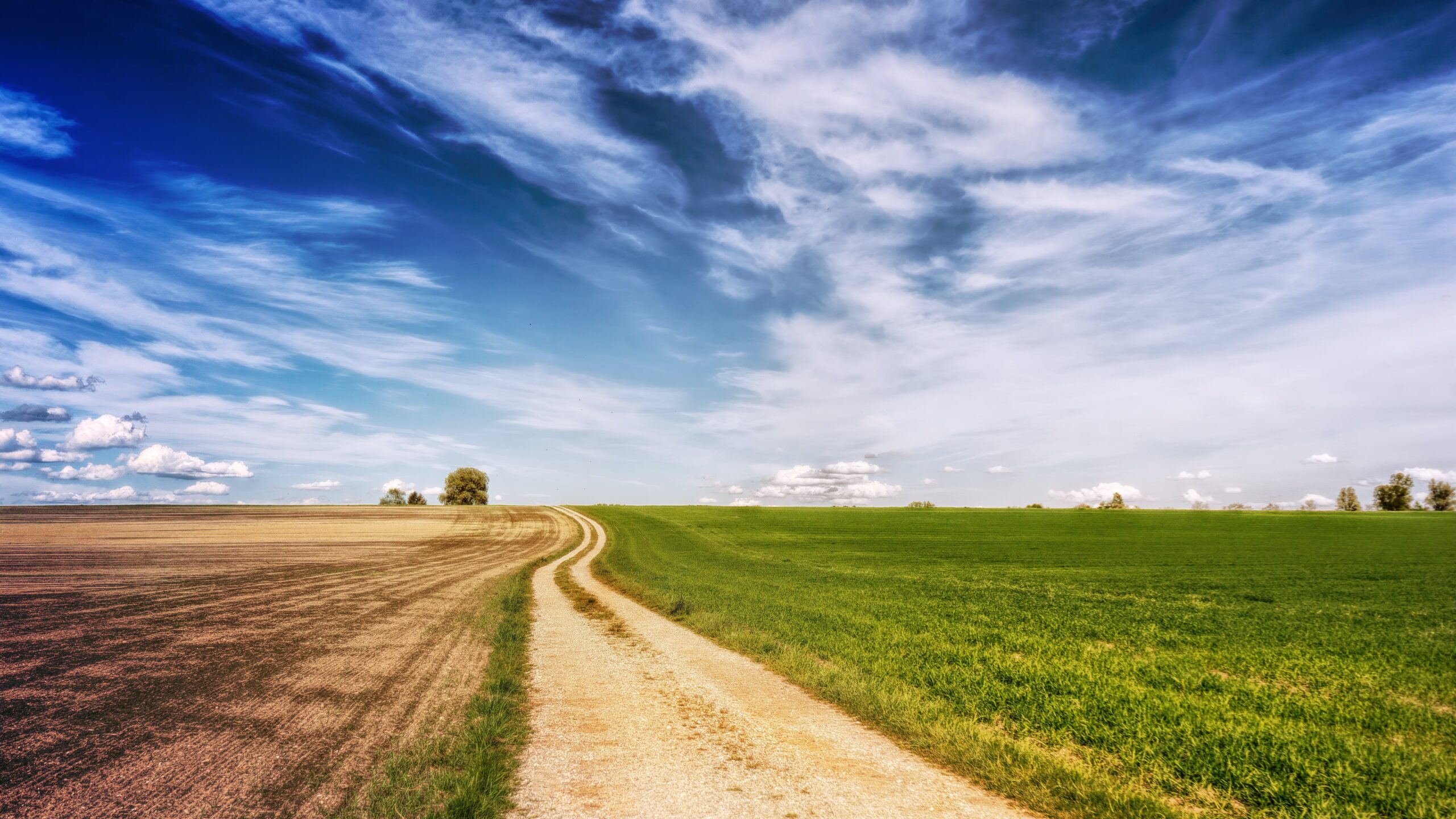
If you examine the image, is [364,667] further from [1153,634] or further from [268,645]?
[1153,634]

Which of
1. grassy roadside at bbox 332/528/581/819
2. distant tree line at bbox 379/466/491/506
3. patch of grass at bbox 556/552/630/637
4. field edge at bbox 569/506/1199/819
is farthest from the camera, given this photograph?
distant tree line at bbox 379/466/491/506

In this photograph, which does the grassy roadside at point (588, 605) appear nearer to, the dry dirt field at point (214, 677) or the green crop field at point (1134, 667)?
the green crop field at point (1134, 667)

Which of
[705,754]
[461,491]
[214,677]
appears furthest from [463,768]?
[461,491]

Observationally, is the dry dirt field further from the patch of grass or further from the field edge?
the field edge

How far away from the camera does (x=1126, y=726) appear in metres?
8.57

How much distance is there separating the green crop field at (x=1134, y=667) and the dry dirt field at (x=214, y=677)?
276 inches

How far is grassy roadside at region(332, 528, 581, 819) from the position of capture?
242 inches

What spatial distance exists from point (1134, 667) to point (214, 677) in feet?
56.0

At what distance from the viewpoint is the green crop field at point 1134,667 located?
7.02m

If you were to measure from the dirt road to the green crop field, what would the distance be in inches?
28.8

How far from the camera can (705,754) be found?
7863mm

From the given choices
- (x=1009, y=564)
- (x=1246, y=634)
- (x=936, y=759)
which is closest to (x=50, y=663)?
(x=936, y=759)

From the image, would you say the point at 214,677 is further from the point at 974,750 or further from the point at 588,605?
the point at 974,750

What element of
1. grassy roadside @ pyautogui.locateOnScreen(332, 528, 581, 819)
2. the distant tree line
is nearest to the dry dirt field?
grassy roadside @ pyautogui.locateOnScreen(332, 528, 581, 819)
